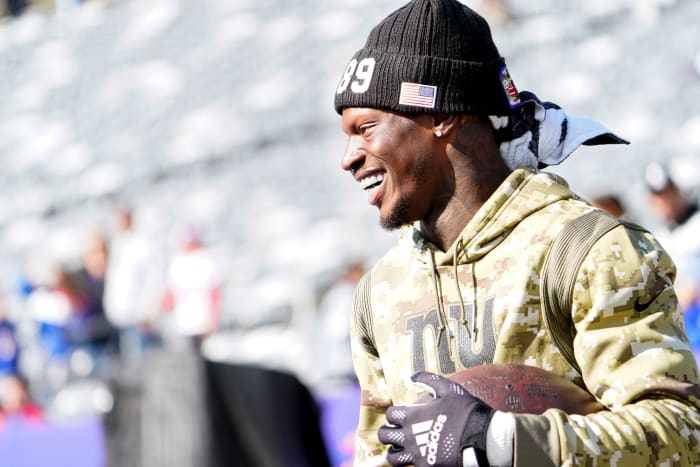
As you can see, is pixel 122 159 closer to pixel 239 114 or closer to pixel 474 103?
pixel 239 114

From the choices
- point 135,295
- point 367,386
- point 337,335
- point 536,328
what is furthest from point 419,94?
point 135,295

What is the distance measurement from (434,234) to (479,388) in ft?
1.60

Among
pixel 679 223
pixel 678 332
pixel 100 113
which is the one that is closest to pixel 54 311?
pixel 679 223

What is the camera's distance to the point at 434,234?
2717mm

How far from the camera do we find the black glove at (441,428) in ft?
6.99

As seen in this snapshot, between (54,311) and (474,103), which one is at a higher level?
(474,103)

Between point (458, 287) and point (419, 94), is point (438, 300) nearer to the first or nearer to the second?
point (458, 287)

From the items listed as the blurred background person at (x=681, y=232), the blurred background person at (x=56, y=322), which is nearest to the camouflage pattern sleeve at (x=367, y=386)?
the blurred background person at (x=681, y=232)

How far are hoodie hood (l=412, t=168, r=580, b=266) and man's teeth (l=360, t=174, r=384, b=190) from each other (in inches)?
8.9

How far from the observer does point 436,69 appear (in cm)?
261

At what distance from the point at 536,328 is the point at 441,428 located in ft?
1.27

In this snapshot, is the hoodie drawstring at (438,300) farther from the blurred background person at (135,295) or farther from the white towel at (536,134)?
the blurred background person at (135,295)

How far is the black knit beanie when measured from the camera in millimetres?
2617

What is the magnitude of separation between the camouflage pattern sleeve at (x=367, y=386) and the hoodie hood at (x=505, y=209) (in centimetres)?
32
